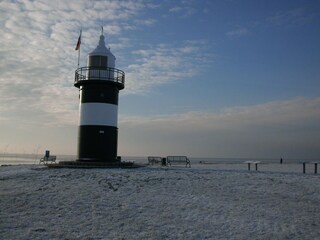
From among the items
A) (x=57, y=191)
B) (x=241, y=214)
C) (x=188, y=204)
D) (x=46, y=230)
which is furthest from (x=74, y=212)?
(x=241, y=214)

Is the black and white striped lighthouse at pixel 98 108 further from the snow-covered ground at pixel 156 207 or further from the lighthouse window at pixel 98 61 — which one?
the snow-covered ground at pixel 156 207

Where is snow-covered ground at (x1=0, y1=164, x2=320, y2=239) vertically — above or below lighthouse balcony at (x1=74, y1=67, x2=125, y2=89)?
below

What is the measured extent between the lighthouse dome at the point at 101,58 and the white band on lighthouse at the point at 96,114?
2645 mm

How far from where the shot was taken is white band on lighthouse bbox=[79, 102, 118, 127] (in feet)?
79.6

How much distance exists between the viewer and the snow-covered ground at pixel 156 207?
438 inches

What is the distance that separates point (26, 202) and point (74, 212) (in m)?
2.14

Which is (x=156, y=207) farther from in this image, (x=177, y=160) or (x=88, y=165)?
(x=177, y=160)

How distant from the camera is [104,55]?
81.7 feet

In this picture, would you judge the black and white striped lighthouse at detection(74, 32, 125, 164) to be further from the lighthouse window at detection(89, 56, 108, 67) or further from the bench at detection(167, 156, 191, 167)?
the bench at detection(167, 156, 191, 167)

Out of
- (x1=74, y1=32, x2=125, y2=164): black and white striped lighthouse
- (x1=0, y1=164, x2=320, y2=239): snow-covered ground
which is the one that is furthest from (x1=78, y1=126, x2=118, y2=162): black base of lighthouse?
(x1=0, y1=164, x2=320, y2=239): snow-covered ground

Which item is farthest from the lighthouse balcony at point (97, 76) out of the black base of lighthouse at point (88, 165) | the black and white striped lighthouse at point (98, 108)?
the black base of lighthouse at point (88, 165)

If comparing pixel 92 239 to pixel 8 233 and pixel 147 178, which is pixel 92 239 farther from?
pixel 147 178

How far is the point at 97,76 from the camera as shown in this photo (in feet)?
80.1

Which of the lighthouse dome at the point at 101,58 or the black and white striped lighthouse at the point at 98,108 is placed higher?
the lighthouse dome at the point at 101,58
